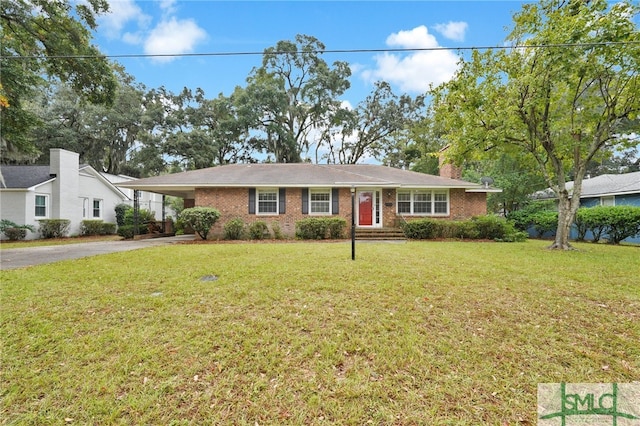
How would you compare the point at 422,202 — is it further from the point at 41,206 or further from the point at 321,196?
the point at 41,206

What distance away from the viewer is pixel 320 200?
1388 cm

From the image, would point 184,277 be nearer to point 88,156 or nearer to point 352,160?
point 352,160

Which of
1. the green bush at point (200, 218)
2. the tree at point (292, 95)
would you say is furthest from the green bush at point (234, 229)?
the tree at point (292, 95)

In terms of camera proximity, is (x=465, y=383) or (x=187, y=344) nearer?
(x=465, y=383)

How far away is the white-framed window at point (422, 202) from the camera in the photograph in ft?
47.3

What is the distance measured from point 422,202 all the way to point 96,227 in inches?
766

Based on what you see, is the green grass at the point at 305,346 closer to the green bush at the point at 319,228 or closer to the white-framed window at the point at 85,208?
the green bush at the point at 319,228

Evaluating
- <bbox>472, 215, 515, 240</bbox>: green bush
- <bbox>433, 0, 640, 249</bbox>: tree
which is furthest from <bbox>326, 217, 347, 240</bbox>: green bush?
<bbox>472, 215, 515, 240</bbox>: green bush

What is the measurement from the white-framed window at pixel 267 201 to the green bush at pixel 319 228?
180cm

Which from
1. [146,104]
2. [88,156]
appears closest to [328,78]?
[146,104]

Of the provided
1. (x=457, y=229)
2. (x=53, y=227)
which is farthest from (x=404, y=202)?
(x=53, y=227)

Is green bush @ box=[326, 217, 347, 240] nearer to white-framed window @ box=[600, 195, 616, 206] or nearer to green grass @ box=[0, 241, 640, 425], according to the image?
green grass @ box=[0, 241, 640, 425]

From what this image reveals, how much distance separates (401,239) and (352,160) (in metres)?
19.4

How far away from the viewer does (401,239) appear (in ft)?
41.5
